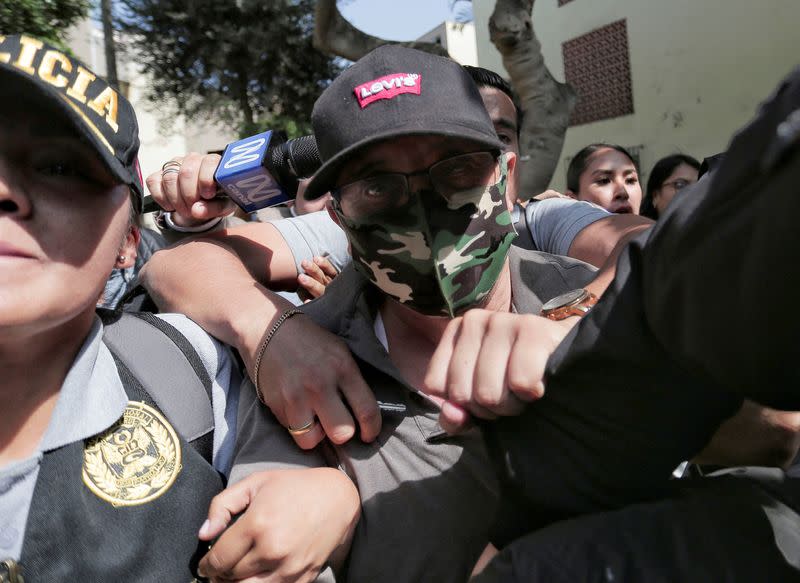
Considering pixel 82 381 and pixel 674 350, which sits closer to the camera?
pixel 674 350

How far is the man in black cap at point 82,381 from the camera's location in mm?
1119

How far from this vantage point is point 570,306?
47.3 inches

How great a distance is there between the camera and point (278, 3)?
39.8 ft

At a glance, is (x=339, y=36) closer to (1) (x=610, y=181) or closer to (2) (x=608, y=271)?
(1) (x=610, y=181)

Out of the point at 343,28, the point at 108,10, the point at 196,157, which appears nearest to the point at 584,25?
the point at 343,28

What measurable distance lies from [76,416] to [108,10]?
1157 centimetres

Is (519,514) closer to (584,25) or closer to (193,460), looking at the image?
(193,460)

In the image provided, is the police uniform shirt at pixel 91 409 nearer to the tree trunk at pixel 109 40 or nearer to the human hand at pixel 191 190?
the human hand at pixel 191 190

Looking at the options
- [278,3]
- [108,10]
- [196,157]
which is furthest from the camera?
[278,3]

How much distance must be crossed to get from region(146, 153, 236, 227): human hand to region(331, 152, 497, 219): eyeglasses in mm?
432

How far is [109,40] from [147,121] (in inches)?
340

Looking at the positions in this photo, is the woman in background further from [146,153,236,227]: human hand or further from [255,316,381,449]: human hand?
[255,316,381,449]: human hand

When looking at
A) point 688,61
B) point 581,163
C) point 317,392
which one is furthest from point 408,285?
point 688,61

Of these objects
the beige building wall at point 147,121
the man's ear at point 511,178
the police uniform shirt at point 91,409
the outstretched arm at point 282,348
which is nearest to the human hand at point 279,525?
the outstretched arm at point 282,348
